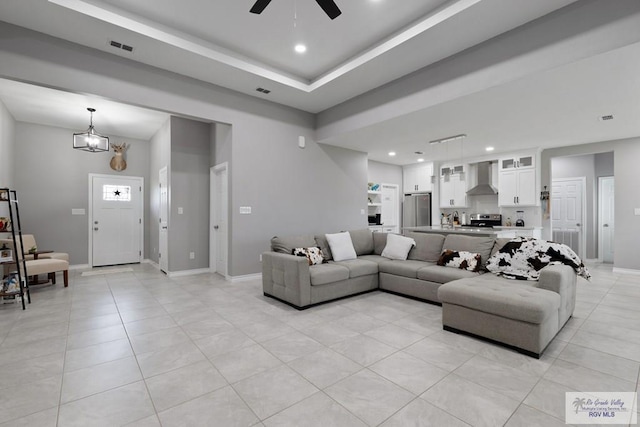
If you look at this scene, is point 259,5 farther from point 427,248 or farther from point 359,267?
point 427,248

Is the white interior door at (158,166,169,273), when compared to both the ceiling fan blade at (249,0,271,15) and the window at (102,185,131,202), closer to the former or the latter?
the window at (102,185,131,202)

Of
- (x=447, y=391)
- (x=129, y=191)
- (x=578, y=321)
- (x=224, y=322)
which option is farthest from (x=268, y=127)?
(x=578, y=321)

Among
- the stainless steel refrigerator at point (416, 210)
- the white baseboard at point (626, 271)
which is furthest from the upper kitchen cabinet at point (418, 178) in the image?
the white baseboard at point (626, 271)

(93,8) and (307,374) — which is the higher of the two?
(93,8)

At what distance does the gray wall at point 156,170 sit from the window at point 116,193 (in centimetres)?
48

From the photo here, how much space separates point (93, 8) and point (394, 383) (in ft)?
14.3

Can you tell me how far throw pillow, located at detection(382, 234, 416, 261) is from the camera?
4441mm

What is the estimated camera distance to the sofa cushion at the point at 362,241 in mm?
4859

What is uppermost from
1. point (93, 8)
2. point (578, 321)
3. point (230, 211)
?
point (93, 8)

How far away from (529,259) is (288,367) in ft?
9.18

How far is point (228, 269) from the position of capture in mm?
5004

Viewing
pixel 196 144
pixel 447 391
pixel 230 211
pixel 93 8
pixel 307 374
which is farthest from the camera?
pixel 196 144

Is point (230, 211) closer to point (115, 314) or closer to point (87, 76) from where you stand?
point (115, 314)

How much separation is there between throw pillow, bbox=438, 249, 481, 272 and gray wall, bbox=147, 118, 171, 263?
4.67m
